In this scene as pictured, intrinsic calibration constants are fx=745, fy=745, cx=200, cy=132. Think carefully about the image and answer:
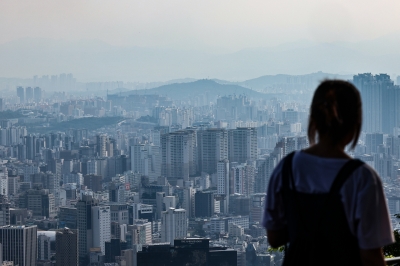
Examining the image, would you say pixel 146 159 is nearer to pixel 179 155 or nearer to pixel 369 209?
pixel 179 155

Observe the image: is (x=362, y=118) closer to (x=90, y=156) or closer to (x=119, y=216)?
(x=119, y=216)

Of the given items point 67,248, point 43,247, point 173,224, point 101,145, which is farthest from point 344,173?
point 101,145

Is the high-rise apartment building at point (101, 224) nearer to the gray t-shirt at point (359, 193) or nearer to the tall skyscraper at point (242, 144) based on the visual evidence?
the tall skyscraper at point (242, 144)

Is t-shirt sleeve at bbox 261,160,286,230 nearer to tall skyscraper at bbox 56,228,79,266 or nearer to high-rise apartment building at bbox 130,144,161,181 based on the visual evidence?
tall skyscraper at bbox 56,228,79,266

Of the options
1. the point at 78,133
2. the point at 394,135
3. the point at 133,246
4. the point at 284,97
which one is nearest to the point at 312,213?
the point at 133,246

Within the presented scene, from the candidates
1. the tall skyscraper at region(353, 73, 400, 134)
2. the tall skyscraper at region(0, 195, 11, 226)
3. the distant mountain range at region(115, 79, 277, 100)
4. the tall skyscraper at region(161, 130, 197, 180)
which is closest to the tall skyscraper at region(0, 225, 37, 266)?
the tall skyscraper at region(0, 195, 11, 226)

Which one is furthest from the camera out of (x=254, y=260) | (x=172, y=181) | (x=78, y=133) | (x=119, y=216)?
(x=78, y=133)

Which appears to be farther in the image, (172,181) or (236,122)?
(236,122)
